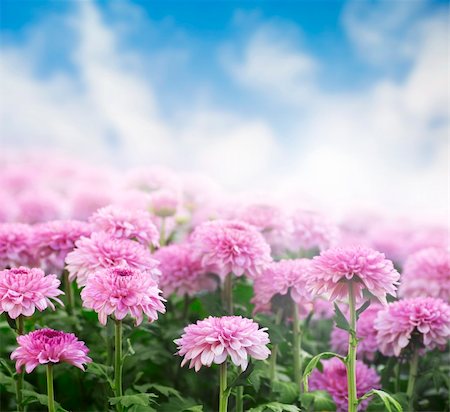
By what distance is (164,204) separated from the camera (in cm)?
195

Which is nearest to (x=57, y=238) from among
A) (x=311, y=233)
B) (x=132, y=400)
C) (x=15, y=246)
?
(x=15, y=246)

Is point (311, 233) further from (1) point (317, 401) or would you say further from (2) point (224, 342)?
(2) point (224, 342)

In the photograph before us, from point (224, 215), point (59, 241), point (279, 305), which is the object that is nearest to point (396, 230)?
point (224, 215)

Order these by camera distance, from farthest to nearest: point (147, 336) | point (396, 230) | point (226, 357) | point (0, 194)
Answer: point (396, 230) → point (0, 194) → point (147, 336) → point (226, 357)

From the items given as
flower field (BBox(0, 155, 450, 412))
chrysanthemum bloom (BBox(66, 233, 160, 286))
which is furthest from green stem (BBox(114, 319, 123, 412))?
chrysanthemum bloom (BBox(66, 233, 160, 286))

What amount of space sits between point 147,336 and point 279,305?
408 millimetres

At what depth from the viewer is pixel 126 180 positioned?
231 centimetres

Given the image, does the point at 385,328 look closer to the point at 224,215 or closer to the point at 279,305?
the point at 279,305

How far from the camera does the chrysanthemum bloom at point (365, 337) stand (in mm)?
1707

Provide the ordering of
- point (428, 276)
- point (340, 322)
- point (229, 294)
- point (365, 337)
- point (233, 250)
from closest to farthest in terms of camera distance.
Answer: point (340, 322)
point (233, 250)
point (229, 294)
point (365, 337)
point (428, 276)

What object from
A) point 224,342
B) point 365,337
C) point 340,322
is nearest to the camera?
point 224,342

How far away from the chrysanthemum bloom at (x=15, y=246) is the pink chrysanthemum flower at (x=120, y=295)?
0.39 metres

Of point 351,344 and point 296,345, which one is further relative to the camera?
point 296,345

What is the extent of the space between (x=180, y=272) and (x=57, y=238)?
0.94 ft
